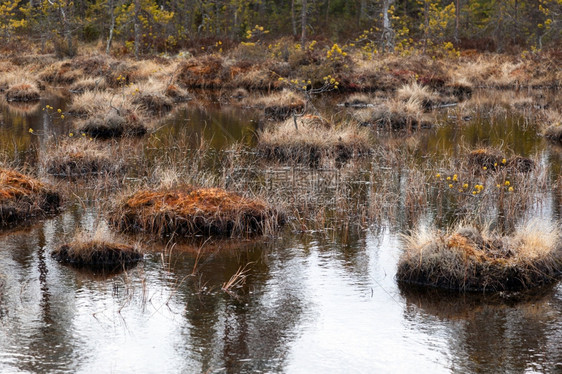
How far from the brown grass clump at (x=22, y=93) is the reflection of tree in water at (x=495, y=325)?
25982 millimetres

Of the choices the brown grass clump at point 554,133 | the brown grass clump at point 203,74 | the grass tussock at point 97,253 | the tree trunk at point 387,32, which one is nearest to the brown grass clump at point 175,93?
the brown grass clump at point 203,74

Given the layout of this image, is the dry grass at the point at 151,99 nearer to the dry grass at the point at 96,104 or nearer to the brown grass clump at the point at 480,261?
the dry grass at the point at 96,104

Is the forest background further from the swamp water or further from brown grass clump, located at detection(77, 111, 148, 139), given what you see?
the swamp water

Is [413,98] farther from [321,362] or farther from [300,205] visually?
[321,362]

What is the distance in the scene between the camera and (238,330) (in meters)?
7.94

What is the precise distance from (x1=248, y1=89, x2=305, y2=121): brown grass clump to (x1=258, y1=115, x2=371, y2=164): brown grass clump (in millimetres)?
6583

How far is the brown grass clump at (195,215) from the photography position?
11.7m

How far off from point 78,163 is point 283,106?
12.1 m

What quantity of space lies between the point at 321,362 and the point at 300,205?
6125mm

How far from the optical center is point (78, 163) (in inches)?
641

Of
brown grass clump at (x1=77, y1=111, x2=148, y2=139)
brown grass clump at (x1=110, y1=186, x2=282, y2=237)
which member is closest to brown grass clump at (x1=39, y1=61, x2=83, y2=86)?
brown grass clump at (x1=77, y1=111, x2=148, y2=139)

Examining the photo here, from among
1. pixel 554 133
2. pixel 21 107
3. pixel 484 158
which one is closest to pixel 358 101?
pixel 554 133

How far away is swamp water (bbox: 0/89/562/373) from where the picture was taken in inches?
287

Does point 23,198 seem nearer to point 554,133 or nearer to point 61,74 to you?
point 554,133
